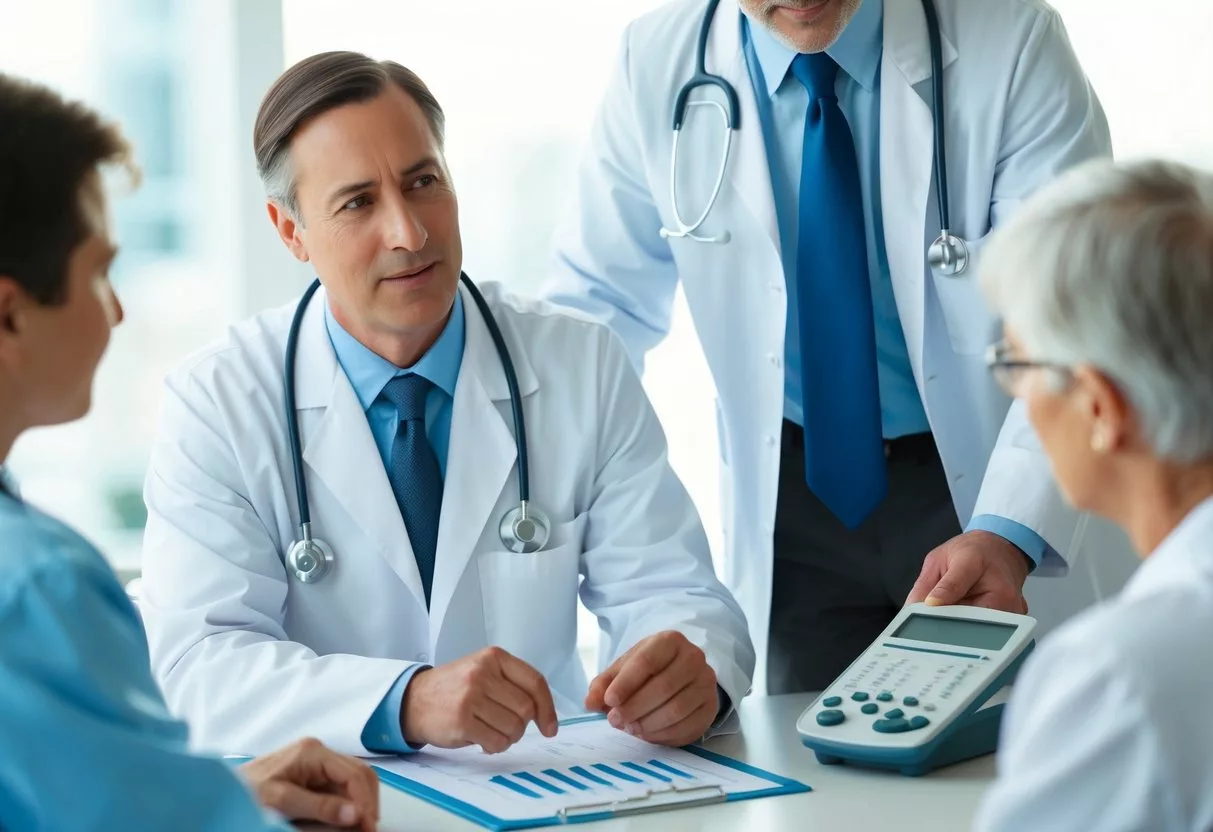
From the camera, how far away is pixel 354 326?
191 centimetres

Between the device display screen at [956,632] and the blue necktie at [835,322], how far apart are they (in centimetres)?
45

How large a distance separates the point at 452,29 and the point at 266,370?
1.40 meters

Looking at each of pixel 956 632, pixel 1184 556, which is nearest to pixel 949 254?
pixel 956 632

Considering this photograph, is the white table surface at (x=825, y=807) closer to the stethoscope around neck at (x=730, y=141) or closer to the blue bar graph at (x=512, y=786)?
the blue bar graph at (x=512, y=786)

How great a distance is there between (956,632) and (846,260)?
66 cm

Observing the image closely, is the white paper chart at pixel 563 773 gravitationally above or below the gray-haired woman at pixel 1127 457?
below

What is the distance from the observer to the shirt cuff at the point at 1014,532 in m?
1.86

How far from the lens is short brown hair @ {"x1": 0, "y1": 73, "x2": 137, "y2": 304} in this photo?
1.01 metres

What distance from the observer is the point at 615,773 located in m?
1.44

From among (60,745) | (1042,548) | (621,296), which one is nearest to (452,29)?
(621,296)

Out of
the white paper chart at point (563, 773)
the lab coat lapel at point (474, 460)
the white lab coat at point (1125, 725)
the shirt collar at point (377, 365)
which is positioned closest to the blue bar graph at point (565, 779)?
the white paper chart at point (563, 773)

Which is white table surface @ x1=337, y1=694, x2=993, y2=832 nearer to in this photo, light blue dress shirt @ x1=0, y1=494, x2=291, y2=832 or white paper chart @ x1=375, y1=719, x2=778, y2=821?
white paper chart @ x1=375, y1=719, x2=778, y2=821

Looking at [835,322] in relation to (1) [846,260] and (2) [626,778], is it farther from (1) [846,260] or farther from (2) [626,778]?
(2) [626,778]

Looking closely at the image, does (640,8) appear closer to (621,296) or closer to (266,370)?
(621,296)
